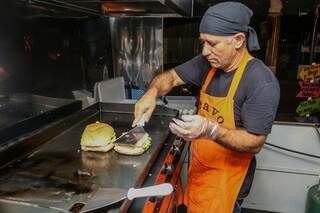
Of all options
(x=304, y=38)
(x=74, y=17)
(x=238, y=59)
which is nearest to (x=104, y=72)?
(x=74, y=17)

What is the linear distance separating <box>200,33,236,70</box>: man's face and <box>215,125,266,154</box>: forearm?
0.32 metres

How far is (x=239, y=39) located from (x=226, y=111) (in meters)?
0.34

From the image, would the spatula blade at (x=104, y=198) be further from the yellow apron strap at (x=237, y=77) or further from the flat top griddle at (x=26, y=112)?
the yellow apron strap at (x=237, y=77)

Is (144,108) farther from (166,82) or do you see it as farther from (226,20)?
(226,20)

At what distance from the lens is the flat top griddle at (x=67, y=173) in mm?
1011

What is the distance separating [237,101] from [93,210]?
808mm

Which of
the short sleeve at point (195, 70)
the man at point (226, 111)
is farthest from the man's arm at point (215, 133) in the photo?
the short sleeve at point (195, 70)

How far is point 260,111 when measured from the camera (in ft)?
4.02

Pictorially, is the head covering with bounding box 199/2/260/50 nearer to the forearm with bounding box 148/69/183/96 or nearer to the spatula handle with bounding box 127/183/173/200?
the forearm with bounding box 148/69/183/96

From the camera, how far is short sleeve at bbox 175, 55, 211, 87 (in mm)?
1618

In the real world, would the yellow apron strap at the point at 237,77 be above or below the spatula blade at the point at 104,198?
above

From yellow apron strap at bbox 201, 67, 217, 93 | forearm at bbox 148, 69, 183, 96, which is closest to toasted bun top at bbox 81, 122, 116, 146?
forearm at bbox 148, 69, 183, 96

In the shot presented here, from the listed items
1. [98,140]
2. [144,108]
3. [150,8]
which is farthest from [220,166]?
[150,8]

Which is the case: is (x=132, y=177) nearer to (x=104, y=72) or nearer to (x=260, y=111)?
(x=260, y=111)
